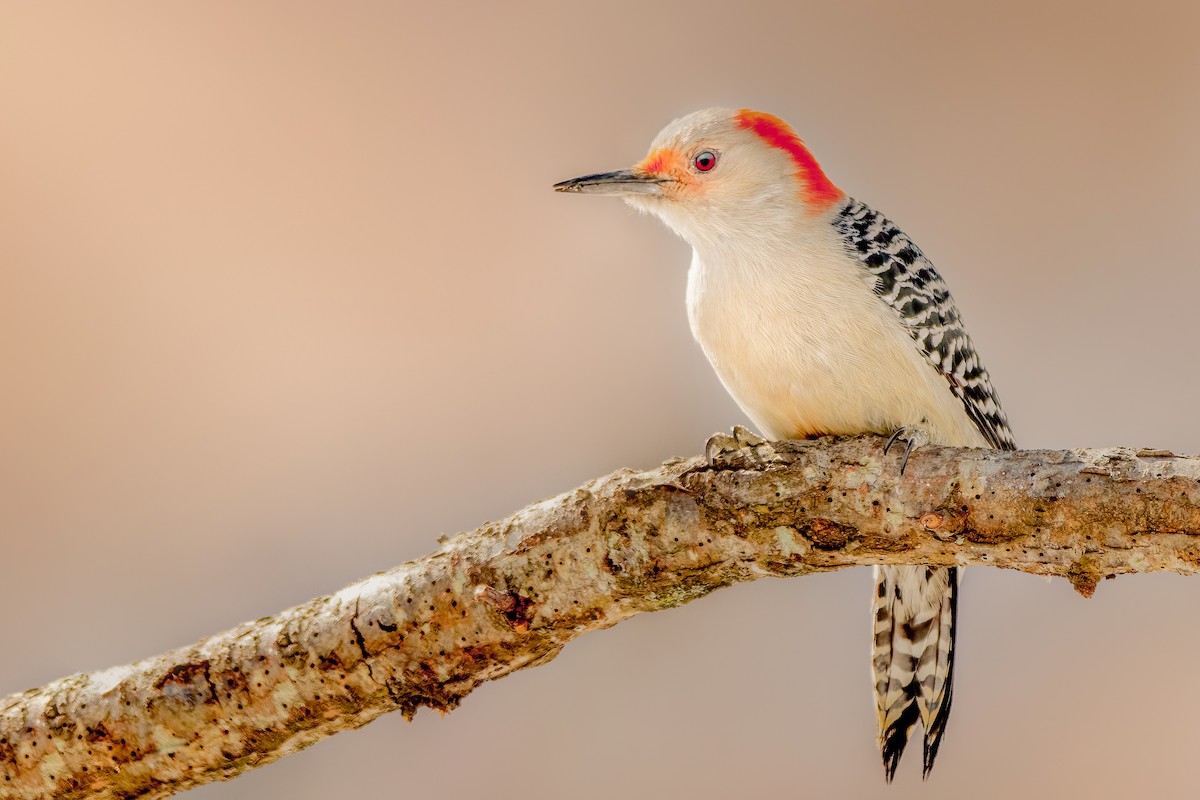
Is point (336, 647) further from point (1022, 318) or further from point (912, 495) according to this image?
point (1022, 318)

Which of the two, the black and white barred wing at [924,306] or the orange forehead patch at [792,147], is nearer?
the black and white barred wing at [924,306]

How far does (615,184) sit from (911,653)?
51.7 inches

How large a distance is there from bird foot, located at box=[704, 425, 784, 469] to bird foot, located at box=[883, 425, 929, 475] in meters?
0.21

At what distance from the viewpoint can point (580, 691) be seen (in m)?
3.61

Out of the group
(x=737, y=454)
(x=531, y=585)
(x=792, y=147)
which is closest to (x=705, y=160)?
(x=792, y=147)

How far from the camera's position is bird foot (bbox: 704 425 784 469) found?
179cm

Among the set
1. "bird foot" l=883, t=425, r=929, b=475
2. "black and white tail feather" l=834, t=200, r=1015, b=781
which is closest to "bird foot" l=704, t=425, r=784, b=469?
"bird foot" l=883, t=425, r=929, b=475

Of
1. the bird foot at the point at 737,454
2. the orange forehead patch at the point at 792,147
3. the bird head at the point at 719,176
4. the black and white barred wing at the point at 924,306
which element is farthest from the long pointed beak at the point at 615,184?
the bird foot at the point at 737,454

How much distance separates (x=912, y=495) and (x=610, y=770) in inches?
86.0

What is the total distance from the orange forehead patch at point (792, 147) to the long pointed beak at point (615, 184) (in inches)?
9.7

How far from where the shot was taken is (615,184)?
2396mm

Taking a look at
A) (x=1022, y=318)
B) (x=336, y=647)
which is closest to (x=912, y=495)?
(x=336, y=647)

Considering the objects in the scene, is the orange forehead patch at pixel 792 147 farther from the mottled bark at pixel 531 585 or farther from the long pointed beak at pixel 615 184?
the mottled bark at pixel 531 585

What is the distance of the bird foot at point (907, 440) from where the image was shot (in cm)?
177
